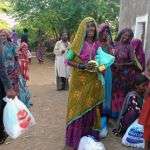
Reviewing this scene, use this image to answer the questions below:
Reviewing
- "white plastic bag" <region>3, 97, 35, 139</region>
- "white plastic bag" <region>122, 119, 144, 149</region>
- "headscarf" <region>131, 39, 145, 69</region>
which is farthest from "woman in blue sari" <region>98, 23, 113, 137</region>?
"white plastic bag" <region>3, 97, 35, 139</region>

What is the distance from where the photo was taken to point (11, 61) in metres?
8.66

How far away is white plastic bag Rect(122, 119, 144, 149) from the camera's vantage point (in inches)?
273

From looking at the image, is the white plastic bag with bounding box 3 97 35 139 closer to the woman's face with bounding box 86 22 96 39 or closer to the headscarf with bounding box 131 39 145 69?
the woman's face with bounding box 86 22 96 39

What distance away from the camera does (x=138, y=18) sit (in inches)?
424

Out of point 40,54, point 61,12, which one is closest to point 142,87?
point 61,12

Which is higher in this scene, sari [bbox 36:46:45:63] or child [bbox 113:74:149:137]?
child [bbox 113:74:149:137]

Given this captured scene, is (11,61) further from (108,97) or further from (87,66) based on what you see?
(87,66)

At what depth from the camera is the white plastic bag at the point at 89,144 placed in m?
6.28

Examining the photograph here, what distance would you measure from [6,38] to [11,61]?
0.49 m

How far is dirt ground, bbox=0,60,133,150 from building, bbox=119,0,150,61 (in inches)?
89.5

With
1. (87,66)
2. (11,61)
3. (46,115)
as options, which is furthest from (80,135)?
(46,115)

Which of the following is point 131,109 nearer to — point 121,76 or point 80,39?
point 121,76

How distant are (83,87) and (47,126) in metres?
2.26

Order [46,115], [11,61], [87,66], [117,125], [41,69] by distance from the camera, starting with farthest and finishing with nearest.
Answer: [41,69]
[46,115]
[11,61]
[117,125]
[87,66]
